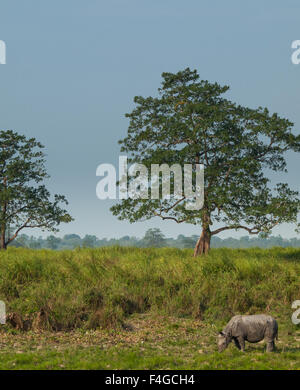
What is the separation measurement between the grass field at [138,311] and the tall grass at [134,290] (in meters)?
0.03

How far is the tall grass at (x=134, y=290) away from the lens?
1355cm

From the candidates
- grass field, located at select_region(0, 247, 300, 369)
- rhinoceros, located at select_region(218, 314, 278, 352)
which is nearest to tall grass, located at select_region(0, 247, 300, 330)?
grass field, located at select_region(0, 247, 300, 369)

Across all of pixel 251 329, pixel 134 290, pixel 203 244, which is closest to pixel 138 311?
pixel 134 290

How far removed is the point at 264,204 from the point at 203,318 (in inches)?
550

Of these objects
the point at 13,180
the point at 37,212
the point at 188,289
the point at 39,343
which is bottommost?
the point at 39,343

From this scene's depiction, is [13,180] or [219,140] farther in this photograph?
[13,180]

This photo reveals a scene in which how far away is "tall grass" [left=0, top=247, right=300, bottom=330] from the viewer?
44.5 feet

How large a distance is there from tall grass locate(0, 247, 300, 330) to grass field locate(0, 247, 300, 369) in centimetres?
3

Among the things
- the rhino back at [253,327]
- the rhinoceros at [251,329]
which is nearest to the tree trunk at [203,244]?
the rhinoceros at [251,329]

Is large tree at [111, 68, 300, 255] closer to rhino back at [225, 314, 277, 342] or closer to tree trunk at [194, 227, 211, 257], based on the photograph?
tree trunk at [194, 227, 211, 257]

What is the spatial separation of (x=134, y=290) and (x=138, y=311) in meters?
0.82

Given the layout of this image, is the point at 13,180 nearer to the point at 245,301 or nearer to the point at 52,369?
the point at 245,301

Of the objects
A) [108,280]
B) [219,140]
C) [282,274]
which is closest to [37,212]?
[219,140]
